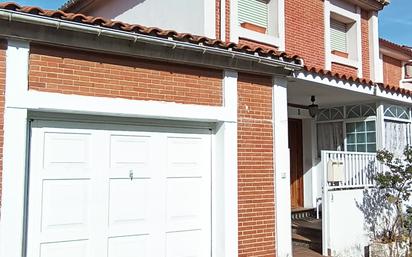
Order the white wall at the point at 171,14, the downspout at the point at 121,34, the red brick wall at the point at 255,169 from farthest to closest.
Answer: the white wall at the point at 171,14 → the red brick wall at the point at 255,169 → the downspout at the point at 121,34

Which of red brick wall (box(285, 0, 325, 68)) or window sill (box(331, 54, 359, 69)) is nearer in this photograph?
red brick wall (box(285, 0, 325, 68))

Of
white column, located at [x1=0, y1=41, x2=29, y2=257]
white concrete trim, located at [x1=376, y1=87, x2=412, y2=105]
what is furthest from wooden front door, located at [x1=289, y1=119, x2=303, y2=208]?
white column, located at [x1=0, y1=41, x2=29, y2=257]

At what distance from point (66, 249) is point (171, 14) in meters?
6.39

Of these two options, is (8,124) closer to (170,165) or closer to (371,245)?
(170,165)

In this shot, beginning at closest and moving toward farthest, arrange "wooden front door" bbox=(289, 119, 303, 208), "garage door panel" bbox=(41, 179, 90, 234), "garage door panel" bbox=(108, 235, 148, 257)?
"garage door panel" bbox=(41, 179, 90, 234) < "garage door panel" bbox=(108, 235, 148, 257) < "wooden front door" bbox=(289, 119, 303, 208)

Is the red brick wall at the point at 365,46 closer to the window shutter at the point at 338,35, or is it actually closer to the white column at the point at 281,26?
the window shutter at the point at 338,35

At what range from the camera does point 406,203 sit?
1176 cm

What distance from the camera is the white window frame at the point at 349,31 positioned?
12.9m

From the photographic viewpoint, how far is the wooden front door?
45.9 feet

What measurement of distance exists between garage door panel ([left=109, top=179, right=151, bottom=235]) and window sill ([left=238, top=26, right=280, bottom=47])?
5.05 meters

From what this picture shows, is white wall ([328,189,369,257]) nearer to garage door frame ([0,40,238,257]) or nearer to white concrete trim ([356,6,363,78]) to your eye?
garage door frame ([0,40,238,257])

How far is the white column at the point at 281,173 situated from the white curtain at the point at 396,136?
5168 mm

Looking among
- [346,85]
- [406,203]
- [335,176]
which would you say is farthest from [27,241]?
[406,203]

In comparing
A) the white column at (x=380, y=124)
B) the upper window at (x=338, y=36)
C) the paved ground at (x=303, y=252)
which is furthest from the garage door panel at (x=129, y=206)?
the upper window at (x=338, y=36)
